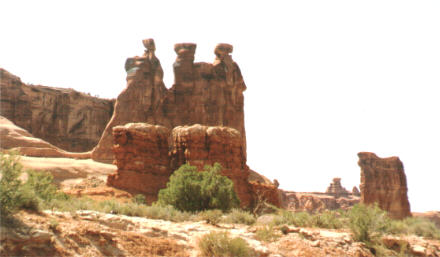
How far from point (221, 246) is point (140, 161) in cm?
2020

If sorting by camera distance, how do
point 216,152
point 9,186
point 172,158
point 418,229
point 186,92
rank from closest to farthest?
point 9,186 → point 418,229 → point 216,152 → point 172,158 → point 186,92

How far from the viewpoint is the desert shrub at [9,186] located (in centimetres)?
869

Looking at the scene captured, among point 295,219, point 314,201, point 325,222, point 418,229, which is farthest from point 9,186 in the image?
point 314,201

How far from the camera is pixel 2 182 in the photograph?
8.92 m

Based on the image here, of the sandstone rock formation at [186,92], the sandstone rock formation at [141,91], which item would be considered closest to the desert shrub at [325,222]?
the sandstone rock formation at [141,91]

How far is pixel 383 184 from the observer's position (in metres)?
62.5

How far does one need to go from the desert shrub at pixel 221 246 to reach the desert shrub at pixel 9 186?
171 inches

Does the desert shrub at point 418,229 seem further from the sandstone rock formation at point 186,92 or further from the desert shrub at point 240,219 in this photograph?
the sandstone rock formation at point 186,92

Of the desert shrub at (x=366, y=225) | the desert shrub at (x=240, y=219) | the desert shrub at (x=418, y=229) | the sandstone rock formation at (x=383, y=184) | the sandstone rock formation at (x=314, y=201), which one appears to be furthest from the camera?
the sandstone rock formation at (x=314, y=201)

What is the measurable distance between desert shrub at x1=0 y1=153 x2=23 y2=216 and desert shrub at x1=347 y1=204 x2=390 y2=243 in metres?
10.8

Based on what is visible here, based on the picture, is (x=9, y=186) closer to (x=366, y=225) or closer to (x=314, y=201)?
(x=366, y=225)

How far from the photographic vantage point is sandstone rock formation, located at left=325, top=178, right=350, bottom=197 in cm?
10650

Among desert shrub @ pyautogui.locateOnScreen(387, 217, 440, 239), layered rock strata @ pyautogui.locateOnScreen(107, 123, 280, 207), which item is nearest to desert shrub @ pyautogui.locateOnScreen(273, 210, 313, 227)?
desert shrub @ pyautogui.locateOnScreen(387, 217, 440, 239)

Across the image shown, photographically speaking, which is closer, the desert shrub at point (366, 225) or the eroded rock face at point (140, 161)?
the desert shrub at point (366, 225)
